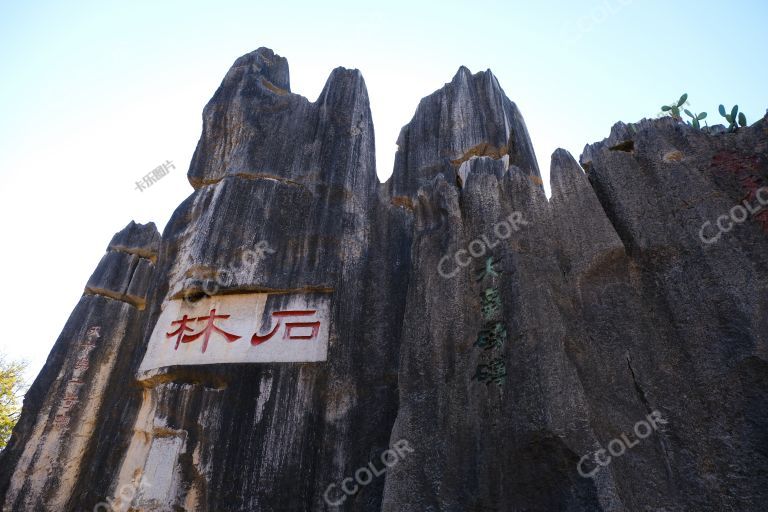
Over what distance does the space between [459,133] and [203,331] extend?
4704 mm

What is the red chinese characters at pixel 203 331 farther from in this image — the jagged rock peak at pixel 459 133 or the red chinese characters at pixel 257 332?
the jagged rock peak at pixel 459 133

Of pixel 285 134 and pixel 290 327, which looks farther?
pixel 285 134

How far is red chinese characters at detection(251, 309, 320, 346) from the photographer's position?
270 inches

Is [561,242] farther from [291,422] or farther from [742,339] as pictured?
[291,422]

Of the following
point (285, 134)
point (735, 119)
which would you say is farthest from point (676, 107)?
point (285, 134)

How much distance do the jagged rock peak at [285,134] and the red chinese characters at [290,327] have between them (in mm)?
2227

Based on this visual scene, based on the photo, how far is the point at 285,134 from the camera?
9.09 metres

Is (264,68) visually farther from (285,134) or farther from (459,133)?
(459,133)

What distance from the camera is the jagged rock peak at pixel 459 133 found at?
800 centimetres

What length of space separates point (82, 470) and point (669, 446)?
7144 millimetres

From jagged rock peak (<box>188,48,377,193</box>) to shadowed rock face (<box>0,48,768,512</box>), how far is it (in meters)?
0.05

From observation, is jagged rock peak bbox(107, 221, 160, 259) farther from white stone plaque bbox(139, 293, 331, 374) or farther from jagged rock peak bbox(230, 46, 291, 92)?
jagged rock peak bbox(230, 46, 291, 92)

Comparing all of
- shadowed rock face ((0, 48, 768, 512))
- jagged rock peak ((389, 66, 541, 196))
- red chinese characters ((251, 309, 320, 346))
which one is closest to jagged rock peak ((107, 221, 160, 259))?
shadowed rock face ((0, 48, 768, 512))

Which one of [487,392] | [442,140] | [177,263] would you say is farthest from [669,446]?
[177,263]
